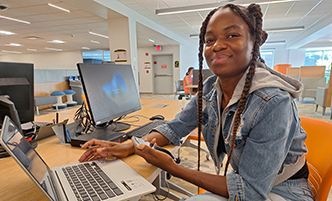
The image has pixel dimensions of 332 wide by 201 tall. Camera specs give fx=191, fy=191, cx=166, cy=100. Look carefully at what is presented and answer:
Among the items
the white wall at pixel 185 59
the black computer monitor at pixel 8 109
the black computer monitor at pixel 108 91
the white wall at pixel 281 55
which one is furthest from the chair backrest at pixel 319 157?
the white wall at pixel 281 55

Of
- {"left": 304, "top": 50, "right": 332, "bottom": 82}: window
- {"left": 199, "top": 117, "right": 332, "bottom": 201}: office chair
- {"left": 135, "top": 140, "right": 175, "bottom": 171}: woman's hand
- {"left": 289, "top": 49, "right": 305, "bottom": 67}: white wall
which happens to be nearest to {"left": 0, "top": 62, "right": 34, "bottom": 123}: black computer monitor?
{"left": 135, "top": 140, "right": 175, "bottom": 171}: woman's hand

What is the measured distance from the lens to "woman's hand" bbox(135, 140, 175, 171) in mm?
732

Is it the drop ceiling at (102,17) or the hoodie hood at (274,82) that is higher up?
the drop ceiling at (102,17)

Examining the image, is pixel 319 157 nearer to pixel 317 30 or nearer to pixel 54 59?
pixel 317 30

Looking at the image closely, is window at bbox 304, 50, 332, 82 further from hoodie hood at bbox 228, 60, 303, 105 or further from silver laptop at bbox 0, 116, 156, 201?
silver laptop at bbox 0, 116, 156, 201

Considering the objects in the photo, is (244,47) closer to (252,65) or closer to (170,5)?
(252,65)

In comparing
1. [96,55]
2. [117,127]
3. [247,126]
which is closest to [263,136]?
[247,126]

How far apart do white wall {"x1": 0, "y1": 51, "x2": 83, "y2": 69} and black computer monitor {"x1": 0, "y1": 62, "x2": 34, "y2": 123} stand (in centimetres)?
1156

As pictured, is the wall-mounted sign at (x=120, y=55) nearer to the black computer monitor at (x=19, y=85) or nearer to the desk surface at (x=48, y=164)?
the black computer monitor at (x=19, y=85)

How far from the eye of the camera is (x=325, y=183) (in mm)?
716

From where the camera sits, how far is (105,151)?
80 cm

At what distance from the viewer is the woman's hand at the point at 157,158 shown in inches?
28.8

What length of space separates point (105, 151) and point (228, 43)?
0.66 metres

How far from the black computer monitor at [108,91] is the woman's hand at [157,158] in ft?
1.22
